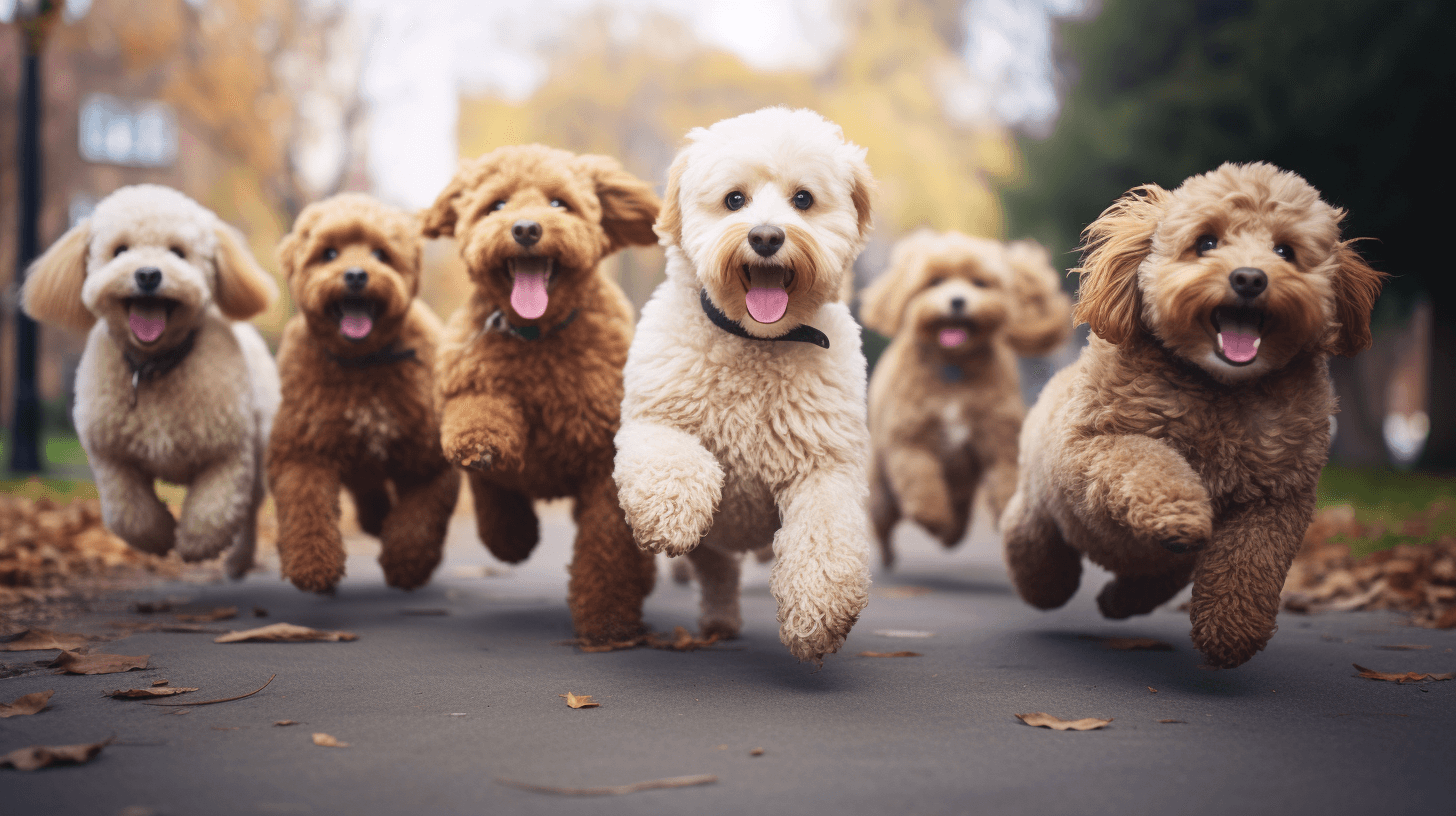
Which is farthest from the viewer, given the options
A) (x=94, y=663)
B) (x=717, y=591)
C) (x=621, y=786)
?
(x=717, y=591)

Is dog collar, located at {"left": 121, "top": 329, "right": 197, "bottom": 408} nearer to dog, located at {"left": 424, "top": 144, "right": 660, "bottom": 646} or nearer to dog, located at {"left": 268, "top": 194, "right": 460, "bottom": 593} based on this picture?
dog, located at {"left": 268, "top": 194, "right": 460, "bottom": 593}

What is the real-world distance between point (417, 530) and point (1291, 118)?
35.0ft

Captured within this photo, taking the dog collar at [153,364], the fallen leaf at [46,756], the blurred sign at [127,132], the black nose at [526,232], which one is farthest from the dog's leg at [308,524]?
the blurred sign at [127,132]

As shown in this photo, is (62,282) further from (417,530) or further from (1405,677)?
(1405,677)

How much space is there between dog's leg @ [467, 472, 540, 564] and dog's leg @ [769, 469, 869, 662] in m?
1.55

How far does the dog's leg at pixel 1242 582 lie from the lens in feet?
11.1

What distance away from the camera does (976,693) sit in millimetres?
3361

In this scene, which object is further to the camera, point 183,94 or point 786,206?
point 183,94

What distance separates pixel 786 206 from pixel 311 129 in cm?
1622

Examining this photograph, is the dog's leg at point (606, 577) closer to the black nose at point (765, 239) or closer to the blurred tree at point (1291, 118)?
the black nose at point (765, 239)

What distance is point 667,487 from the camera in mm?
3406

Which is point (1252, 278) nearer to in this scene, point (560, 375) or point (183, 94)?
point (560, 375)

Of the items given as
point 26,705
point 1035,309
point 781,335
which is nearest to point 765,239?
point 781,335

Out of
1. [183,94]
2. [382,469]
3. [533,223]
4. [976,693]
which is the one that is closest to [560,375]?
[533,223]
